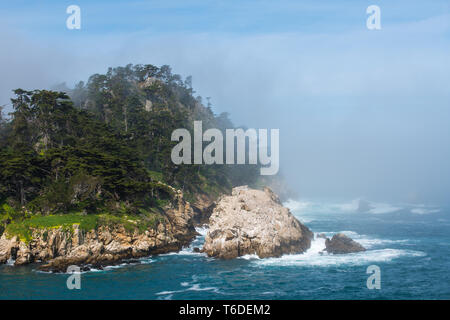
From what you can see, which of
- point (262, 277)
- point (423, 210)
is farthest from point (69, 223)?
point (423, 210)

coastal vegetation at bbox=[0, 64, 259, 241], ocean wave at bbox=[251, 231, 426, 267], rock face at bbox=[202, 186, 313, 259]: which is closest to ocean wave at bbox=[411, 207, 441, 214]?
coastal vegetation at bbox=[0, 64, 259, 241]

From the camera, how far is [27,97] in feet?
255

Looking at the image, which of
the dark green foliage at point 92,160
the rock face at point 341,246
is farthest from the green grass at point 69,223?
the rock face at point 341,246

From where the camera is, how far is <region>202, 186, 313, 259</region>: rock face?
182ft

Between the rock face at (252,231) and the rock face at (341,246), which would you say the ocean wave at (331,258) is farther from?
the rock face at (252,231)

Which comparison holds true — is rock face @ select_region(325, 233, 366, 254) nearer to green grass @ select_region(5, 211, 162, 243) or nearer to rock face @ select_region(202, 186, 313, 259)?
rock face @ select_region(202, 186, 313, 259)

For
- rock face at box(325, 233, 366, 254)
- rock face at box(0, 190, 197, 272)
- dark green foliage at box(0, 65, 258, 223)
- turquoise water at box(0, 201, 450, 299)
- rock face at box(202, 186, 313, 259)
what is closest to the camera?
turquoise water at box(0, 201, 450, 299)

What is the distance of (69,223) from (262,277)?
86.0 ft

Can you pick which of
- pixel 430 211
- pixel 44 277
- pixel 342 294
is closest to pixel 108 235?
pixel 44 277

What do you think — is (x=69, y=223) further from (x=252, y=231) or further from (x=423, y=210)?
(x=423, y=210)

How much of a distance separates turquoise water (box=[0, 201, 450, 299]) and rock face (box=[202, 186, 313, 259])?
1832 mm
